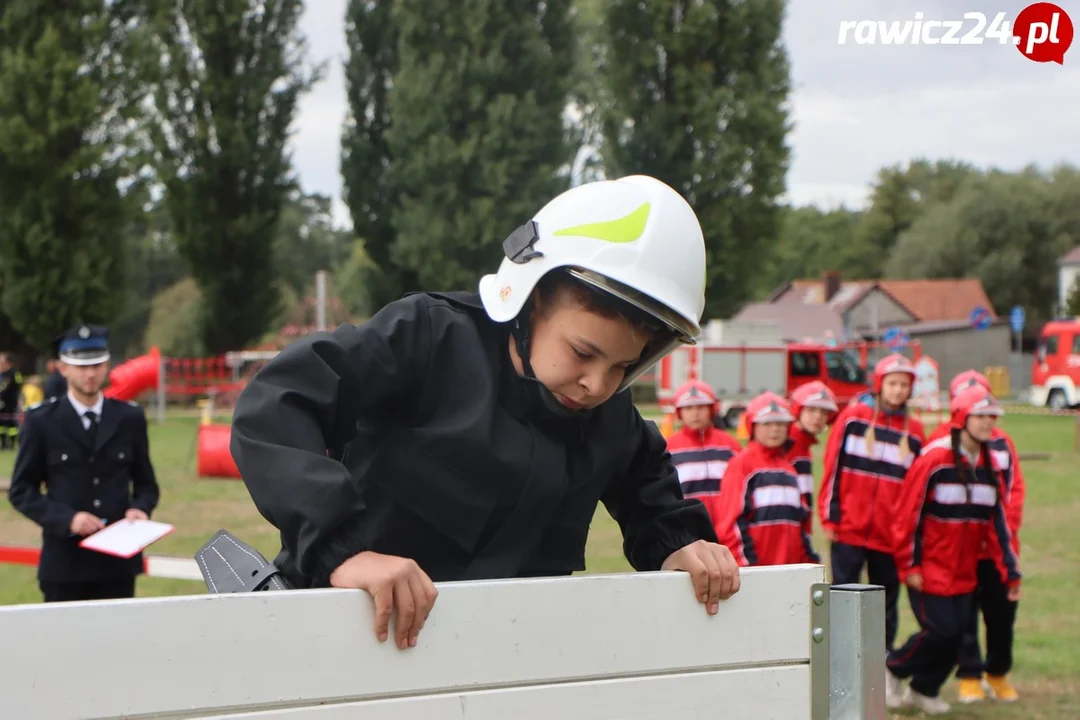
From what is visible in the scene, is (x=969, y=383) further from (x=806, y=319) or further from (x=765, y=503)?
(x=806, y=319)

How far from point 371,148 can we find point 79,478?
115 feet

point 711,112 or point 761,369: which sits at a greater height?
point 711,112

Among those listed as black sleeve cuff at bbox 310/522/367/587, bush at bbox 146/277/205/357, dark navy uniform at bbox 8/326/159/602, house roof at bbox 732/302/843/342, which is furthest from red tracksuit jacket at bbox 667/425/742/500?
house roof at bbox 732/302/843/342

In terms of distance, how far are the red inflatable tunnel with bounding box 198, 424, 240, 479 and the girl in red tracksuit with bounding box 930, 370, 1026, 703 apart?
12.9 meters

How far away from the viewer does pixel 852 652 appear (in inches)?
82.5

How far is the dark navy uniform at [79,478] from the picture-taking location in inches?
246

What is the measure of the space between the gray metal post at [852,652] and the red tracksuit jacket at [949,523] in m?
5.18

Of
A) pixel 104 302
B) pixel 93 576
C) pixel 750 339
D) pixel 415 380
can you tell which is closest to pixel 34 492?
pixel 93 576

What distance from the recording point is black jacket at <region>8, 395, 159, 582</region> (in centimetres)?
625

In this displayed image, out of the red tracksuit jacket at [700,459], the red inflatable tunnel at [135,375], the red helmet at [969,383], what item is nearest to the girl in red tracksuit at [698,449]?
the red tracksuit jacket at [700,459]

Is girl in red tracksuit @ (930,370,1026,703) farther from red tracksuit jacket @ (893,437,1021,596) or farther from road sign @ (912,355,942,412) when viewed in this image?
road sign @ (912,355,942,412)

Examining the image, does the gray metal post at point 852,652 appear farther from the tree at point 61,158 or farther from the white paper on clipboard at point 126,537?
the tree at point 61,158

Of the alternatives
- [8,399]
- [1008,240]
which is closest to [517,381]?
[8,399]

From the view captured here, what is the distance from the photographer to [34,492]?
638cm
